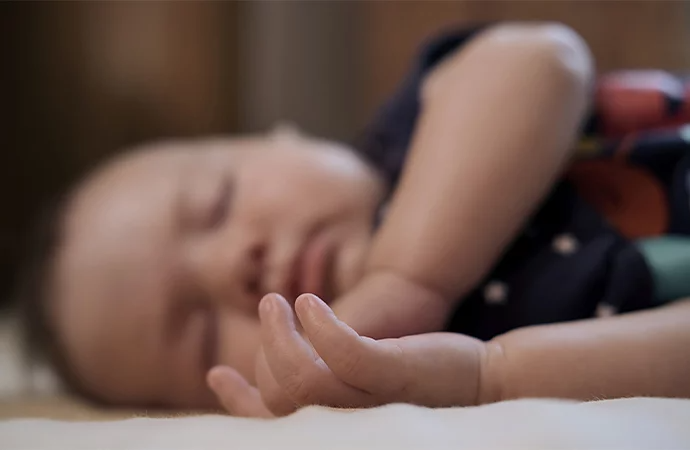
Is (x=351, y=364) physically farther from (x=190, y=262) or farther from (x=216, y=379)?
(x=190, y=262)

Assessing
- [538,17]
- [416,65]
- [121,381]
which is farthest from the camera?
[538,17]

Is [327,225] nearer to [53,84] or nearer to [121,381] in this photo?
[121,381]

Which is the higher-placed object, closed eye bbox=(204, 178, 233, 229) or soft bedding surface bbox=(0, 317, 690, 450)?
soft bedding surface bbox=(0, 317, 690, 450)

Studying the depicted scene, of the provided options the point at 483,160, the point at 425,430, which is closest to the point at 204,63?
the point at 483,160

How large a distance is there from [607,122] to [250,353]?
442 mm

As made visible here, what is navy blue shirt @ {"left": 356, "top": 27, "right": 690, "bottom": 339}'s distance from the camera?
55cm

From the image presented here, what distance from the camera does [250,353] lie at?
563 mm

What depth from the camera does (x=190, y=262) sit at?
67 centimetres

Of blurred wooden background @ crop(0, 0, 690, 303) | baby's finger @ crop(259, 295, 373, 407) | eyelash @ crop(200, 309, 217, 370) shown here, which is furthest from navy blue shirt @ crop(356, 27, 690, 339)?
blurred wooden background @ crop(0, 0, 690, 303)

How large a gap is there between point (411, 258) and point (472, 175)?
87 mm

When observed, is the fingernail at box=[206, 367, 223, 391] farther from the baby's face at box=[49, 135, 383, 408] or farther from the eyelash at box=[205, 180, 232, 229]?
the eyelash at box=[205, 180, 232, 229]

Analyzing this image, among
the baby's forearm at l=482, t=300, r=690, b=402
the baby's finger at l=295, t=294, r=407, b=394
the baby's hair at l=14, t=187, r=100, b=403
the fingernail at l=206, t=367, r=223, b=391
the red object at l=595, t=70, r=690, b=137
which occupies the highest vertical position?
the red object at l=595, t=70, r=690, b=137

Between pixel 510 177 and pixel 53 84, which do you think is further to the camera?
pixel 53 84

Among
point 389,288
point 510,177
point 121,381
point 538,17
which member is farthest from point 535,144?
point 538,17
